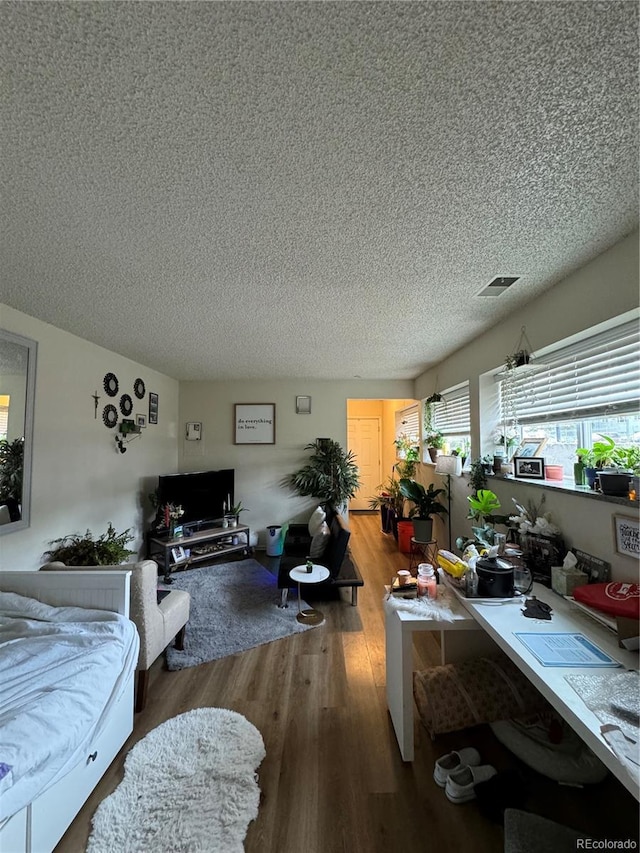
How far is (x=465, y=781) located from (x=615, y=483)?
4.78 ft

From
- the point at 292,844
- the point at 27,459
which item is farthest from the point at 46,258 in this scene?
the point at 292,844

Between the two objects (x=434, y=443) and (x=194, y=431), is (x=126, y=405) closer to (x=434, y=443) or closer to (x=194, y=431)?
(x=194, y=431)

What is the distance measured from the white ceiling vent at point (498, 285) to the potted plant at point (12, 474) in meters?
3.26

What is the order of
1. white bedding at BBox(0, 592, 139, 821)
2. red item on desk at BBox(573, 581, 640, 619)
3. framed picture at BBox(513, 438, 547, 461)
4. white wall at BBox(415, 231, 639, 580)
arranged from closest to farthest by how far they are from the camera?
white bedding at BBox(0, 592, 139, 821)
red item on desk at BBox(573, 581, 640, 619)
white wall at BBox(415, 231, 639, 580)
framed picture at BBox(513, 438, 547, 461)

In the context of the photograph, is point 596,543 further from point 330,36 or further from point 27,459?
point 27,459

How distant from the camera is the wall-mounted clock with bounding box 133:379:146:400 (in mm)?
3645

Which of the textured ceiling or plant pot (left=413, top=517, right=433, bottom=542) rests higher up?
the textured ceiling

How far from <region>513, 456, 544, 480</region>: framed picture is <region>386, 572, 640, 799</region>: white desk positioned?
688 millimetres

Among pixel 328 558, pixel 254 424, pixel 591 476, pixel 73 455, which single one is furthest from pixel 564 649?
pixel 254 424

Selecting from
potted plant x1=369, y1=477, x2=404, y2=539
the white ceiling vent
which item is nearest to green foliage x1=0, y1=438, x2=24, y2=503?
the white ceiling vent

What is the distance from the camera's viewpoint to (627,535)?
1372mm

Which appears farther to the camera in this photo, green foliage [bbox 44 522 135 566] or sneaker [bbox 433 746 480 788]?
green foliage [bbox 44 522 135 566]

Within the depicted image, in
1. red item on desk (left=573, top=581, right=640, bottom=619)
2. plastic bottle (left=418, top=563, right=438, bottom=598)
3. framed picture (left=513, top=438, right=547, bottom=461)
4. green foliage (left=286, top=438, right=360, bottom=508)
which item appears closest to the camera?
red item on desk (left=573, top=581, right=640, bottom=619)

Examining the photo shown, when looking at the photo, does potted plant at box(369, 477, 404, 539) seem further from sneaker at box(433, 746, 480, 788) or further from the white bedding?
the white bedding
